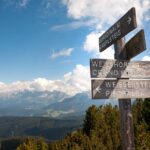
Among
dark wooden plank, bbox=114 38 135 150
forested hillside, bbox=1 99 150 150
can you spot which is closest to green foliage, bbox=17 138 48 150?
forested hillside, bbox=1 99 150 150

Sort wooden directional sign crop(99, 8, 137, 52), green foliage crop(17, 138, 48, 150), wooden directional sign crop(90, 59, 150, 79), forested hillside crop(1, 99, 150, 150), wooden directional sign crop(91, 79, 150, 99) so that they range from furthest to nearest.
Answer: green foliage crop(17, 138, 48, 150) → forested hillside crop(1, 99, 150, 150) → wooden directional sign crop(99, 8, 137, 52) → wooden directional sign crop(90, 59, 150, 79) → wooden directional sign crop(91, 79, 150, 99)

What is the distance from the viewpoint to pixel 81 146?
82.7 metres

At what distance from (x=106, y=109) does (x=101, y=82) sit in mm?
88406

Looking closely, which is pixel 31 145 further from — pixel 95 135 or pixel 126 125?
pixel 126 125

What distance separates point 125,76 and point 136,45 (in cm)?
94

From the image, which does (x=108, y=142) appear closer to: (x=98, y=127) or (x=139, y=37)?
(x=98, y=127)

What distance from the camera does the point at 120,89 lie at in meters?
8.80

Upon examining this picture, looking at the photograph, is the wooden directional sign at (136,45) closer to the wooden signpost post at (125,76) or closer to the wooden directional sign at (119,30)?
the wooden signpost post at (125,76)

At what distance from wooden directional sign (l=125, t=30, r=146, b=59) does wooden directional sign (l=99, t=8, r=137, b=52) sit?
0.28 metres

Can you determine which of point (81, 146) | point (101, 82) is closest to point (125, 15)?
point (101, 82)

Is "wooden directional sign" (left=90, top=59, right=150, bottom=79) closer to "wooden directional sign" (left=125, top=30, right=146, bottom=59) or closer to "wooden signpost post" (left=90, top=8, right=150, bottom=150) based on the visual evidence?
"wooden signpost post" (left=90, top=8, right=150, bottom=150)

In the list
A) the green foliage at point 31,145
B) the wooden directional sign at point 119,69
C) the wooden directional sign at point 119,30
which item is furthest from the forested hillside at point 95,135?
the wooden directional sign at point 119,69

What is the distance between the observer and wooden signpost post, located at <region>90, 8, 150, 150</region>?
8.65m

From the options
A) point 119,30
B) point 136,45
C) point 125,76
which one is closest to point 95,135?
point 119,30
